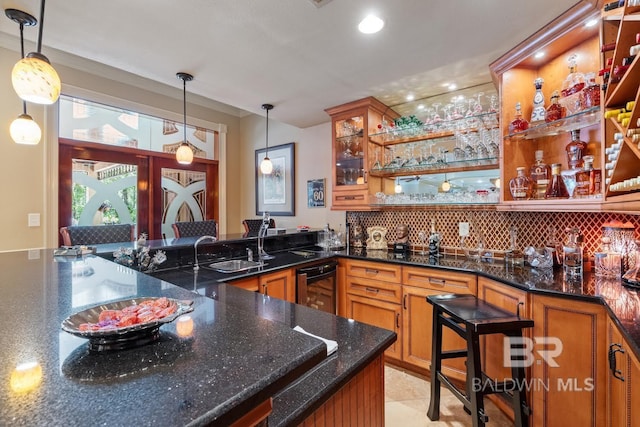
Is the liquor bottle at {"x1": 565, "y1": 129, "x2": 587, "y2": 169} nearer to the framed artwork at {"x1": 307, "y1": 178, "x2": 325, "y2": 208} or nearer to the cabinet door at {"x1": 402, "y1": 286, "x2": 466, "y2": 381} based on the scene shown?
the cabinet door at {"x1": 402, "y1": 286, "x2": 466, "y2": 381}

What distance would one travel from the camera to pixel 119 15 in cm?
168

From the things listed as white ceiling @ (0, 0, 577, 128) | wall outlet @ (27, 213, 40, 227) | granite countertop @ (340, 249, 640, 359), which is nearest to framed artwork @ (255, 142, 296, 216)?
white ceiling @ (0, 0, 577, 128)

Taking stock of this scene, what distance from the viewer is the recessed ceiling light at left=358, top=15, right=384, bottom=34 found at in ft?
5.71

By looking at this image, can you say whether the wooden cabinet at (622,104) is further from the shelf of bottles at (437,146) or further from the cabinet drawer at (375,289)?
the cabinet drawer at (375,289)

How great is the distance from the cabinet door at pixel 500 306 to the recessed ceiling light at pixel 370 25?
181 cm

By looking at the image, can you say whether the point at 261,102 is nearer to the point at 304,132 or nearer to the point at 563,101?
the point at 304,132

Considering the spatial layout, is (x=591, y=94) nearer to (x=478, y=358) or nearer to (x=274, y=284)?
(x=478, y=358)

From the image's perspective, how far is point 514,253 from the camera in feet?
7.82

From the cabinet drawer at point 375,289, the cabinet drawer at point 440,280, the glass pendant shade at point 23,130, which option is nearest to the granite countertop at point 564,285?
the cabinet drawer at point 440,280

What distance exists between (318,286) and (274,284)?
48 cm

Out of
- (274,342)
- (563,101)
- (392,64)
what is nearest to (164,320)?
(274,342)

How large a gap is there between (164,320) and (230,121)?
492cm

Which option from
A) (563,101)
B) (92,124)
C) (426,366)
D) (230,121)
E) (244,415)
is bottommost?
(426,366)

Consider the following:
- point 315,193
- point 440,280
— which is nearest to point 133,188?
point 315,193
